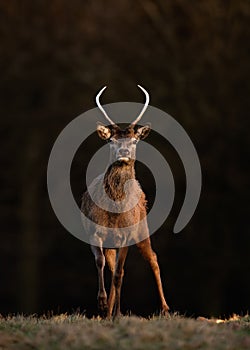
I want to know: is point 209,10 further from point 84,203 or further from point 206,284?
point 84,203

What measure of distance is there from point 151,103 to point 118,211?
48.7ft

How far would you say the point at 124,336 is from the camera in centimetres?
970

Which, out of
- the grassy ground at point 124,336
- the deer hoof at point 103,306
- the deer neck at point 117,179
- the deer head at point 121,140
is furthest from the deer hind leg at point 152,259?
the grassy ground at point 124,336

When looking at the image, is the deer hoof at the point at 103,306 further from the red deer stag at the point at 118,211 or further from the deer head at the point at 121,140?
the deer head at the point at 121,140

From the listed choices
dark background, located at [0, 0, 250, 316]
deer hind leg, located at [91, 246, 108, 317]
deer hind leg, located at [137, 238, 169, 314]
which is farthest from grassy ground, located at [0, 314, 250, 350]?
dark background, located at [0, 0, 250, 316]

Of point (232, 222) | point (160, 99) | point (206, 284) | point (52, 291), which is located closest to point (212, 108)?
point (160, 99)

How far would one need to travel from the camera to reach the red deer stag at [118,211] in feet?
39.4

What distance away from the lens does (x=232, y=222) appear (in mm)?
27906

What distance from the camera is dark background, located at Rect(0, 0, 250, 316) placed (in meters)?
27.2

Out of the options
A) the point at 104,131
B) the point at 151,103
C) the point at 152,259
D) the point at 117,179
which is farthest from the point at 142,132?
the point at 151,103

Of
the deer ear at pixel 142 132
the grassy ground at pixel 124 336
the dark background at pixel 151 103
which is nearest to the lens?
the grassy ground at pixel 124 336

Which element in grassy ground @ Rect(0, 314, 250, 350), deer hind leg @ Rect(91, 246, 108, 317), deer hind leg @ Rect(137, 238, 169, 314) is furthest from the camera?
deer hind leg @ Rect(137, 238, 169, 314)

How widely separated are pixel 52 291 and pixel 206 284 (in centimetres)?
525

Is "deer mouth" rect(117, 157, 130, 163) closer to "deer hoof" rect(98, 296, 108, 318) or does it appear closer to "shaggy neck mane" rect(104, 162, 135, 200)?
"shaggy neck mane" rect(104, 162, 135, 200)
